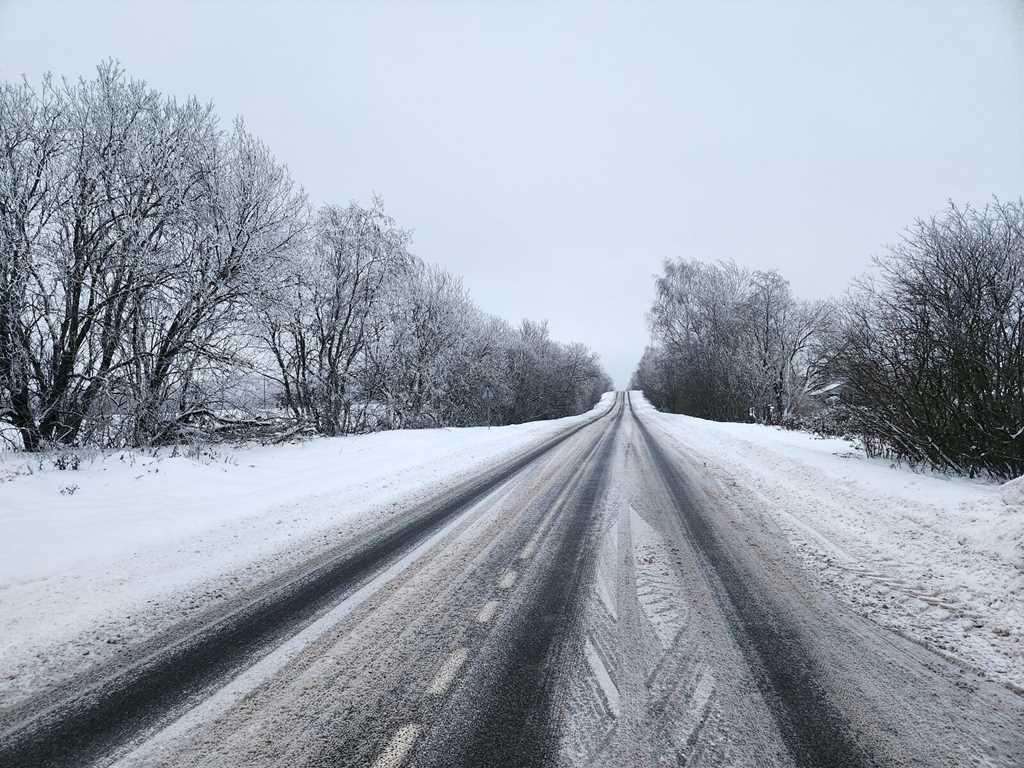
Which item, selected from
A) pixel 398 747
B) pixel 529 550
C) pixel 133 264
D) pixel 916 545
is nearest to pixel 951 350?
pixel 916 545

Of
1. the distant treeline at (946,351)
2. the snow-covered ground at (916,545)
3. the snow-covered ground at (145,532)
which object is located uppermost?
the distant treeline at (946,351)

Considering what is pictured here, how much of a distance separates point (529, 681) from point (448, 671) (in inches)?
19.1

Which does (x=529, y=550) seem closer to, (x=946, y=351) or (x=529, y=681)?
(x=529, y=681)

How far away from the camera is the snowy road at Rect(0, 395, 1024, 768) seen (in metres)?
2.00

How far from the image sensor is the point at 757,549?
4.59m

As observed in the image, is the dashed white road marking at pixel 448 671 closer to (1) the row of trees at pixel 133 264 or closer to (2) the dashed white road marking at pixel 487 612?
(2) the dashed white road marking at pixel 487 612

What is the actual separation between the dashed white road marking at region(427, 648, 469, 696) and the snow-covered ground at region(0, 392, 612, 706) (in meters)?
2.20

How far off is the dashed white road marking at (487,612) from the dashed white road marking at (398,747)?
1.07 meters

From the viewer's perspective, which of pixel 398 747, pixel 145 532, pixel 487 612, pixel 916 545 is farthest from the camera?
pixel 145 532

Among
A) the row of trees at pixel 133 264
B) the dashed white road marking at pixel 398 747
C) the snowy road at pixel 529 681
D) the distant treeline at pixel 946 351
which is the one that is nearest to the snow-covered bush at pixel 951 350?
the distant treeline at pixel 946 351

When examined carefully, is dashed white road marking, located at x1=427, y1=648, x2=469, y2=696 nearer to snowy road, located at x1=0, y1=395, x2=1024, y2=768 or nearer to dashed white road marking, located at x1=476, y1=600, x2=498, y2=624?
snowy road, located at x1=0, y1=395, x2=1024, y2=768

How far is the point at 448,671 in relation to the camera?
2568mm

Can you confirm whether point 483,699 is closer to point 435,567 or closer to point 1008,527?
point 435,567

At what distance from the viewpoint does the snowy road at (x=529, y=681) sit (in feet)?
6.57
